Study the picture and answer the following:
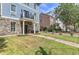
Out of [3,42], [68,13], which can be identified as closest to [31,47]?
[3,42]

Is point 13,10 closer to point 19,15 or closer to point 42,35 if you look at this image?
point 19,15

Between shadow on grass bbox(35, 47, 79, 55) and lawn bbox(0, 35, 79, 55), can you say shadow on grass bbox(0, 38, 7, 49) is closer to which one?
lawn bbox(0, 35, 79, 55)

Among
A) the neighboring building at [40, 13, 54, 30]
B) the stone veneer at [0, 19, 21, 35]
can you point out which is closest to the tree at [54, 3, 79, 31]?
the neighboring building at [40, 13, 54, 30]

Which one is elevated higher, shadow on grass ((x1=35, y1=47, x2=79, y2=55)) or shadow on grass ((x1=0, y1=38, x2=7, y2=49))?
shadow on grass ((x1=0, y1=38, x2=7, y2=49))

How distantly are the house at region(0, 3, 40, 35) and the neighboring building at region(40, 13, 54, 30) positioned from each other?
46mm

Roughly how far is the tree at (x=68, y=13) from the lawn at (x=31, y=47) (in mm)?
277

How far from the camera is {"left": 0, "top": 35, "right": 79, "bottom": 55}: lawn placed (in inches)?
115

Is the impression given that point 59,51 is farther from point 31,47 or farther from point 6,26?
point 6,26

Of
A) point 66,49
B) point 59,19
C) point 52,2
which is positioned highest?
point 52,2

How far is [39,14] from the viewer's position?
304cm

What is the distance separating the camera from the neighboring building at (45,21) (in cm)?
302

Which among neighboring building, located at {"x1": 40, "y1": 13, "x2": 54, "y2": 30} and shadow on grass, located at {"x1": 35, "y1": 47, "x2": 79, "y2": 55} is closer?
shadow on grass, located at {"x1": 35, "y1": 47, "x2": 79, "y2": 55}

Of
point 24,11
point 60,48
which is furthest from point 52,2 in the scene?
point 60,48

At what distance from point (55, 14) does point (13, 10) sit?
48 centimetres
